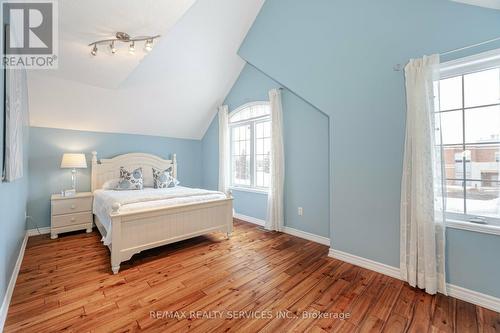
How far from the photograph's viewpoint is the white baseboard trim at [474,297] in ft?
5.82

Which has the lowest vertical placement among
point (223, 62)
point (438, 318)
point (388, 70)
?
point (438, 318)

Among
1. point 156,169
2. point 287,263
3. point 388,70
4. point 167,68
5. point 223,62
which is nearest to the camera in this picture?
point 388,70

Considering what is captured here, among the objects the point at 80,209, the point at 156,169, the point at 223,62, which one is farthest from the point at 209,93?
the point at 80,209

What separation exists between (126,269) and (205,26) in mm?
3312

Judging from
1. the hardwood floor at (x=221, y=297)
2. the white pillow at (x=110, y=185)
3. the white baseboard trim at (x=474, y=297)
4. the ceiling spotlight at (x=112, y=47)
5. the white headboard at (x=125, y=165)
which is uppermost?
the ceiling spotlight at (x=112, y=47)

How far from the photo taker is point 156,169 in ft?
15.2

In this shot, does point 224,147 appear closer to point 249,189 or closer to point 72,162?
point 249,189

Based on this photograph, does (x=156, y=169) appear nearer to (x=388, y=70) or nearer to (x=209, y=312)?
(x=209, y=312)

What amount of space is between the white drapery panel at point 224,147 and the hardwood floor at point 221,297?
1972 millimetres

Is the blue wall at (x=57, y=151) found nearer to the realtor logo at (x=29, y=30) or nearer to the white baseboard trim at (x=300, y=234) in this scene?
the realtor logo at (x=29, y=30)

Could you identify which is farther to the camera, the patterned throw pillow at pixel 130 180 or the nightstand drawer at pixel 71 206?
the patterned throw pillow at pixel 130 180

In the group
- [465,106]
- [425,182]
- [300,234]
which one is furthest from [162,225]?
[465,106]

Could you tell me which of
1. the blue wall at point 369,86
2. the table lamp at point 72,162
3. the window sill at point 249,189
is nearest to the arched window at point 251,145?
the window sill at point 249,189

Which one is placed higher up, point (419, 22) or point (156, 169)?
point (419, 22)
